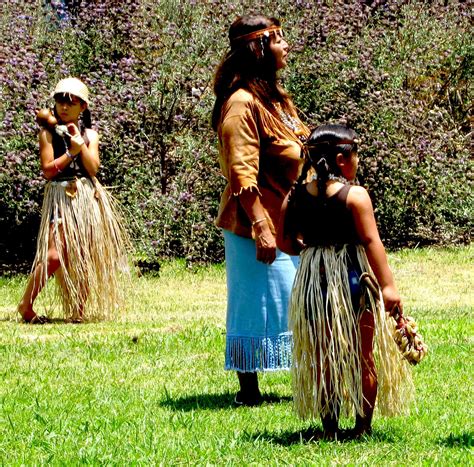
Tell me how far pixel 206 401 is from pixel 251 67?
172 centimetres

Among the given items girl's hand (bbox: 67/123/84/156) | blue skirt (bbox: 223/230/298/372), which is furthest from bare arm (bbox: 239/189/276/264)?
girl's hand (bbox: 67/123/84/156)

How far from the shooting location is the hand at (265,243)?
5.75 metres

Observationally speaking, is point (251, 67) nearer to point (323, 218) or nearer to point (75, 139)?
point (323, 218)

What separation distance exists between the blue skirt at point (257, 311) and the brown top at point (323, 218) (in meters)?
0.90

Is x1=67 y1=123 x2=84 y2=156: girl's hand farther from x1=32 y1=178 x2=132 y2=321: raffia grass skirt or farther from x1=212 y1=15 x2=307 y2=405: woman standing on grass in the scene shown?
x1=212 y1=15 x2=307 y2=405: woman standing on grass

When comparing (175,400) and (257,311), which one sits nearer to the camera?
(257,311)

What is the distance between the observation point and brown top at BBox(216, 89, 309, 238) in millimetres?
5777

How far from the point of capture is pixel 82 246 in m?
8.84

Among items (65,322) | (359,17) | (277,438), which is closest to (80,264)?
(65,322)

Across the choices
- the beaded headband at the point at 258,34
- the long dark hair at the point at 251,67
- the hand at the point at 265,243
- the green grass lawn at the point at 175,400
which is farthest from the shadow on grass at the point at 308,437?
the beaded headband at the point at 258,34

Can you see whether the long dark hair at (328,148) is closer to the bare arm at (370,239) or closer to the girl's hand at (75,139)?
the bare arm at (370,239)

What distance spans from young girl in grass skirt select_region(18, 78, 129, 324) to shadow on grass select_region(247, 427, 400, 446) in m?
3.86

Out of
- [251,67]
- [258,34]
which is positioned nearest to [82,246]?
[251,67]

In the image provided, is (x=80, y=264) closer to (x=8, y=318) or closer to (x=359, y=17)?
(x=8, y=318)
